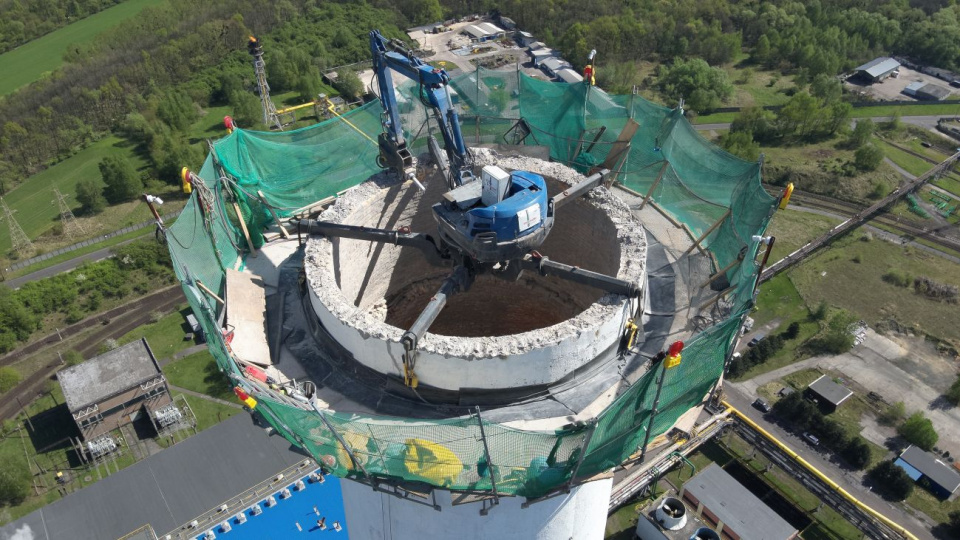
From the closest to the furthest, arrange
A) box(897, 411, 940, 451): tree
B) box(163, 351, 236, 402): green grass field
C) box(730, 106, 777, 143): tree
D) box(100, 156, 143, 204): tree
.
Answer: box(897, 411, 940, 451): tree, box(163, 351, 236, 402): green grass field, box(100, 156, 143, 204): tree, box(730, 106, 777, 143): tree

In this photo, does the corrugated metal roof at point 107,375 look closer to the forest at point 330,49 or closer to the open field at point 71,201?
the open field at point 71,201

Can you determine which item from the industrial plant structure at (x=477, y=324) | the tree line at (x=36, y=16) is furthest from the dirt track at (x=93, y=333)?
the tree line at (x=36, y=16)

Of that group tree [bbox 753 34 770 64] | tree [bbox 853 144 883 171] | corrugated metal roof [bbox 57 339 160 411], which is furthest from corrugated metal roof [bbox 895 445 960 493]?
tree [bbox 753 34 770 64]

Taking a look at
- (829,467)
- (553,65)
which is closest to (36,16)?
(553,65)

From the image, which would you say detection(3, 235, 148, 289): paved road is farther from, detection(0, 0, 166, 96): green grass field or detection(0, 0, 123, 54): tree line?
detection(0, 0, 123, 54): tree line

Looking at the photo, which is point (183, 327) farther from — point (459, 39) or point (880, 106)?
point (880, 106)

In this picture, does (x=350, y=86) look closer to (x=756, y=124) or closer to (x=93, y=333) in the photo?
(x=93, y=333)
